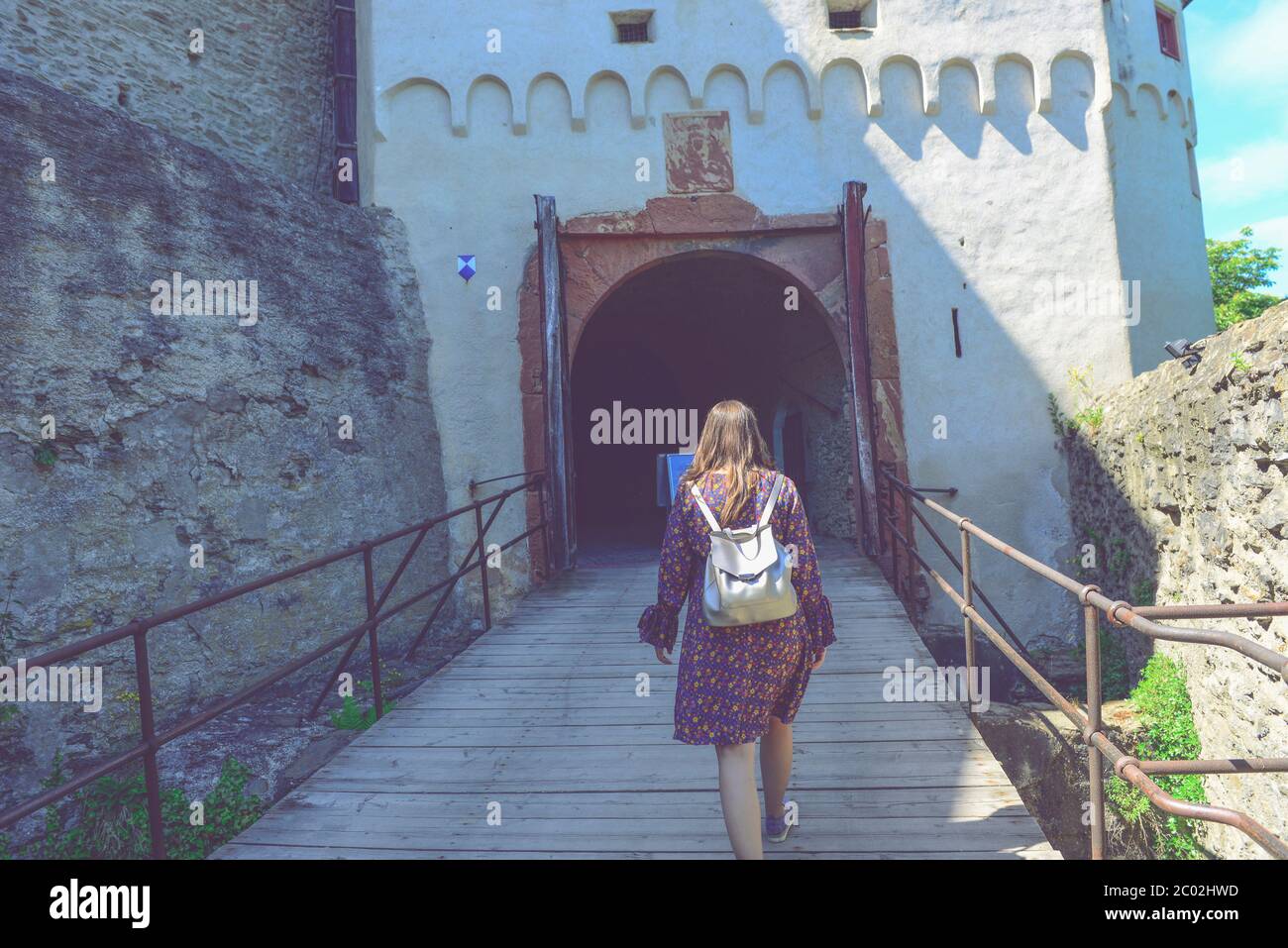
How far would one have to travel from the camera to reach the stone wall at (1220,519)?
13.2 feet

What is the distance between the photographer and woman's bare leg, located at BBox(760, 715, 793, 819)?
2.64m

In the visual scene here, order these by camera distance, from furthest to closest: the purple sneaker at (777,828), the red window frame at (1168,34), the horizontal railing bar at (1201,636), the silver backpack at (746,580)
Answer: the red window frame at (1168,34) → the purple sneaker at (777,828) → the silver backpack at (746,580) → the horizontal railing bar at (1201,636)

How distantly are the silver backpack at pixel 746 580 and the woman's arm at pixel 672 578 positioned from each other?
19 cm

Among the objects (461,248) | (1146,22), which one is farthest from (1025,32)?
(461,248)


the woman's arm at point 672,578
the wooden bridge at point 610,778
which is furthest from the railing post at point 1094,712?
the woman's arm at point 672,578

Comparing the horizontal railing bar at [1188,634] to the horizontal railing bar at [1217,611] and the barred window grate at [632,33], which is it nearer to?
the horizontal railing bar at [1217,611]

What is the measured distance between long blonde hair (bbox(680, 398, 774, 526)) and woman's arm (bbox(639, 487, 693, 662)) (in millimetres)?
93

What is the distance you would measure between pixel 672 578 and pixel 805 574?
0.39 metres

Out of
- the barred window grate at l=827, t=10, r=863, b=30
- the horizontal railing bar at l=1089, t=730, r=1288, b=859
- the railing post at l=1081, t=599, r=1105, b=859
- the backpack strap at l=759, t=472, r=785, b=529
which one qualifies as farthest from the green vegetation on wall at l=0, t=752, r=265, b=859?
the barred window grate at l=827, t=10, r=863, b=30

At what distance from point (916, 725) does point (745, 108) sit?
5.46m

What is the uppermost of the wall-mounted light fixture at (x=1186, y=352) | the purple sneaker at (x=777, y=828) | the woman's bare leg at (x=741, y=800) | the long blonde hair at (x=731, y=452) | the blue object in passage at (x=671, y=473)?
the wall-mounted light fixture at (x=1186, y=352)

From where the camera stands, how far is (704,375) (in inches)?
500

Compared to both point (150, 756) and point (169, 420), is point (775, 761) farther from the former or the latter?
point (169, 420)

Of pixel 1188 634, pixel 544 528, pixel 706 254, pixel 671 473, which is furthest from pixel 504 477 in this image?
pixel 1188 634
